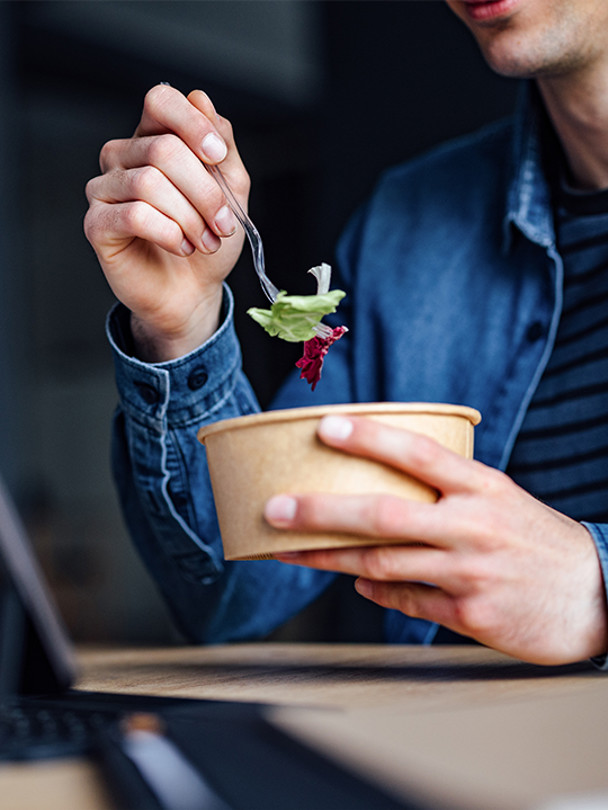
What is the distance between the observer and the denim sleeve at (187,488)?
37.4 inches

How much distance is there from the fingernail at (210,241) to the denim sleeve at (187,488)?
12cm

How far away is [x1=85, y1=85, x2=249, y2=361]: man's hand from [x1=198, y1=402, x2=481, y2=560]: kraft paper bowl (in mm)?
237

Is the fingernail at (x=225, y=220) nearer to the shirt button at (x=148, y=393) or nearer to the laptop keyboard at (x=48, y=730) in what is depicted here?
the shirt button at (x=148, y=393)

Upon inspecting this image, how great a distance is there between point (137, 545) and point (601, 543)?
68cm

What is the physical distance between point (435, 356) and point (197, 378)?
1.57 ft

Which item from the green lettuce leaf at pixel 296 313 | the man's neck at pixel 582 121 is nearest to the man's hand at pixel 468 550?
the green lettuce leaf at pixel 296 313

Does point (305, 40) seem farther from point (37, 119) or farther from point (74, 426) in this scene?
point (74, 426)

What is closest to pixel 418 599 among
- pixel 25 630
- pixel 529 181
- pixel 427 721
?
pixel 427 721

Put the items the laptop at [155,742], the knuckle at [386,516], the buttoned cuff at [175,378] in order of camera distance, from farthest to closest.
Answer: the buttoned cuff at [175,378] < the knuckle at [386,516] < the laptop at [155,742]

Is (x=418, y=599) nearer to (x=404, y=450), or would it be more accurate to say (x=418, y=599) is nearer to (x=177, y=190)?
(x=404, y=450)

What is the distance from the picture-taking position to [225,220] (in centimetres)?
83

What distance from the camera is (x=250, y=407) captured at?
3.48ft

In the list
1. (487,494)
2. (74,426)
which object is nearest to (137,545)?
(487,494)

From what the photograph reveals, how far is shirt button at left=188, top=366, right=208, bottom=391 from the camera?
946 millimetres
